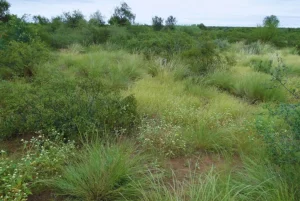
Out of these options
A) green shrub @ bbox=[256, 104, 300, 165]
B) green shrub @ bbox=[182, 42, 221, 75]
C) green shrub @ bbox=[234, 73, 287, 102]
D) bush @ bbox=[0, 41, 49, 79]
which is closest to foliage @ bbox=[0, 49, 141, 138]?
green shrub @ bbox=[256, 104, 300, 165]

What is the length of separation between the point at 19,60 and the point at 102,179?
5486 mm

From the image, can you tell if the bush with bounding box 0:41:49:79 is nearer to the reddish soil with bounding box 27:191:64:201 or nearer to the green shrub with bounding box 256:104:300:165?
the reddish soil with bounding box 27:191:64:201

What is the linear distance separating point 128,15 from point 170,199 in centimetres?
2176

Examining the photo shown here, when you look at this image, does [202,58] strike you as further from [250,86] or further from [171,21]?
[171,21]

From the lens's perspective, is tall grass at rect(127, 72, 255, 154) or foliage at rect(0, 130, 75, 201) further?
tall grass at rect(127, 72, 255, 154)

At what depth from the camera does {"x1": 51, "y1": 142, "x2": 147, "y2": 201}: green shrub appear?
2537mm

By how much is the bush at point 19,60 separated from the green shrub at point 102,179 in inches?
197

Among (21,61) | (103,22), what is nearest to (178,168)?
(21,61)

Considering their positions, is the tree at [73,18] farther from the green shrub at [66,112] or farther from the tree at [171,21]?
the green shrub at [66,112]

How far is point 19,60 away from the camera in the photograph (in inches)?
274

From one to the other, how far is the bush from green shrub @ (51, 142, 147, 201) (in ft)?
16.4

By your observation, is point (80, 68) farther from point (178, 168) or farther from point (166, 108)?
A: point (178, 168)

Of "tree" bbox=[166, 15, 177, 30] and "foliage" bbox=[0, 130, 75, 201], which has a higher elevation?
"tree" bbox=[166, 15, 177, 30]

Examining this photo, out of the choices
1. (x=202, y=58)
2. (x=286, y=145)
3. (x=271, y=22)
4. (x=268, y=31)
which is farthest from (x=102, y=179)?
(x=271, y=22)
